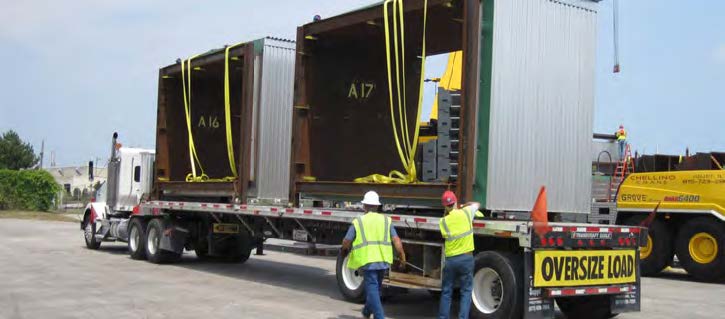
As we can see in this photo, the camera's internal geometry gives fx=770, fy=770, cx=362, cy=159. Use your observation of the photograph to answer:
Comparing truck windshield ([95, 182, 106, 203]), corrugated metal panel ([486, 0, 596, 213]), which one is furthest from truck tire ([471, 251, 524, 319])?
truck windshield ([95, 182, 106, 203])

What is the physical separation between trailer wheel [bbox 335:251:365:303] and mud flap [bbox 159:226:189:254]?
5.76 meters

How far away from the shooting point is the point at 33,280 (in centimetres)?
1285

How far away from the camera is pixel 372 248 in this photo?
331 inches

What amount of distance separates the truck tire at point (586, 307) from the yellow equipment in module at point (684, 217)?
590 centimetres

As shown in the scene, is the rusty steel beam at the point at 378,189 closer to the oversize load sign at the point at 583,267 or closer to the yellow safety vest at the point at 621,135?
the oversize load sign at the point at 583,267

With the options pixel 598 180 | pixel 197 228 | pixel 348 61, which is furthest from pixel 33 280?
pixel 598 180

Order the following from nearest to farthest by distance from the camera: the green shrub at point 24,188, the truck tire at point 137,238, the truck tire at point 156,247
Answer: the truck tire at point 156,247 < the truck tire at point 137,238 < the green shrub at point 24,188

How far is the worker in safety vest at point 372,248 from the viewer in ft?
27.4

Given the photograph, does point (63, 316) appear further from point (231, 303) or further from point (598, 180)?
point (598, 180)

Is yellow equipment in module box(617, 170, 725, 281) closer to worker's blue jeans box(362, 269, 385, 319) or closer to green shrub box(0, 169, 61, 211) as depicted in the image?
worker's blue jeans box(362, 269, 385, 319)

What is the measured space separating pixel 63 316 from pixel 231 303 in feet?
7.33

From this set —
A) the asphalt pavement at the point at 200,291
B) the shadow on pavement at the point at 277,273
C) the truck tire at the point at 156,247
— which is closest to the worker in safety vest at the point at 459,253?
the asphalt pavement at the point at 200,291

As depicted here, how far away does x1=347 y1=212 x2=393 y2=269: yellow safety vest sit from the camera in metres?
8.41

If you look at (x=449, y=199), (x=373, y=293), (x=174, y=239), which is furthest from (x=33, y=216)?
(x=449, y=199)
